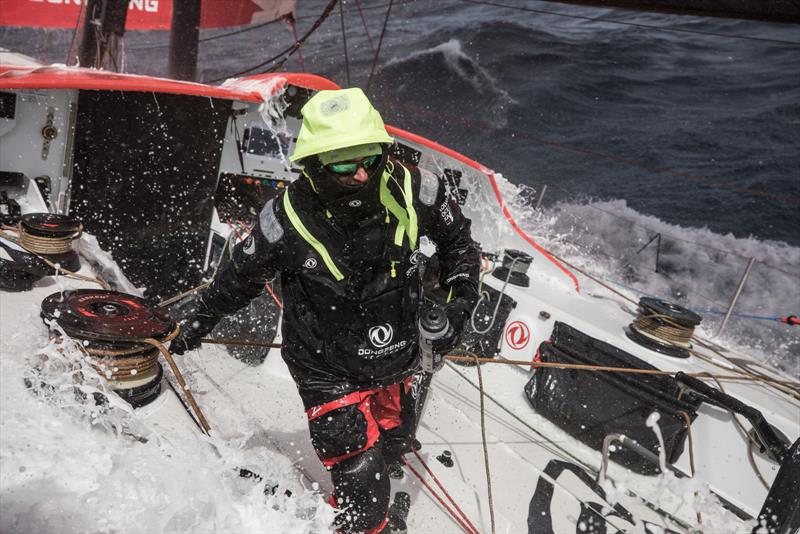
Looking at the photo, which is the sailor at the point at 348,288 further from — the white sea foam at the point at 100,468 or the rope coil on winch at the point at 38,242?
the rope coil on winch at the point at 38,242

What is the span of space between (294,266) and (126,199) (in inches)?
135

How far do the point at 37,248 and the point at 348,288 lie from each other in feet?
8.53

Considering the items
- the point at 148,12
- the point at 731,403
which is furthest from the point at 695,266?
the point at 148,12

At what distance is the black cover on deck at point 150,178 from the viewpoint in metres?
4.51

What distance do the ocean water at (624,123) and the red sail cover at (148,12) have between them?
0.79 m

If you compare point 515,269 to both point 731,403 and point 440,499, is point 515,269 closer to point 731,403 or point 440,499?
point 731,403

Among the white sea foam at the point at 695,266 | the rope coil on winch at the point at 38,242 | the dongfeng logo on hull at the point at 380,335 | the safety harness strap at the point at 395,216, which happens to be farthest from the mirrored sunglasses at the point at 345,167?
the white sea foam at the point at 695,266

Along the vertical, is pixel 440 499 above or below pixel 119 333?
below

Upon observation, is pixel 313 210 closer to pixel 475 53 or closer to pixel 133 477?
pixel 133 477

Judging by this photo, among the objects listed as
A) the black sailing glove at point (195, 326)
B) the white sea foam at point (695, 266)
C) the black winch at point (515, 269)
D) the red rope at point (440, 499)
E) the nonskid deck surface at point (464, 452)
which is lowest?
the white sea foam at point (695, 266)

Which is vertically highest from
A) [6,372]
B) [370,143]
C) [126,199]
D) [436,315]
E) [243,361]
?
[370,143]

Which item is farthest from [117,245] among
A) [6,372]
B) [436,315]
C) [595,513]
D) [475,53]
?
[475,53]

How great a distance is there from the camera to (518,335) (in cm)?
476

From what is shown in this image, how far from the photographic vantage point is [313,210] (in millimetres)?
1965
